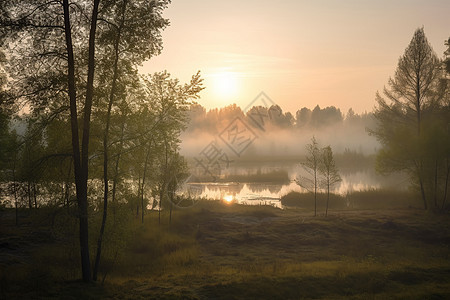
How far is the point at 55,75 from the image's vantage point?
11.7m

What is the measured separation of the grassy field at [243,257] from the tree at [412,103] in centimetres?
617

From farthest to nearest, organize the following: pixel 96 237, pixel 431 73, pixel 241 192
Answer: pixel 241 192 < pixel 431 73 < pixel 96 237

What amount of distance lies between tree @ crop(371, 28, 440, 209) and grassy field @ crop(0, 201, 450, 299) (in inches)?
243

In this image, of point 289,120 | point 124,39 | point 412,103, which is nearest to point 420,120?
point 412,103

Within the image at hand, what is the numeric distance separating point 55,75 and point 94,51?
1885 mm

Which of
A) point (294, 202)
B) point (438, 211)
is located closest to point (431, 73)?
point (438, 211)

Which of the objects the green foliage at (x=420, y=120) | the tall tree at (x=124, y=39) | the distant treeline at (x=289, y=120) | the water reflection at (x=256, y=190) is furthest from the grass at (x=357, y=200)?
the distant treeline at (x=289, y=120)

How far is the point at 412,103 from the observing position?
37.4 m

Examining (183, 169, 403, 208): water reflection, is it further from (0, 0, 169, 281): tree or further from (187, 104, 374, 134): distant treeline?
(187, 104, 374, 134): distant treeline

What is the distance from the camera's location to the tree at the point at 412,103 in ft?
118

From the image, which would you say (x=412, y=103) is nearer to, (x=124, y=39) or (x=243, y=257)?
(x=243, y=257)

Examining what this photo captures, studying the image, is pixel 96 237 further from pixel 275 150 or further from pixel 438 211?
pixel 275 150

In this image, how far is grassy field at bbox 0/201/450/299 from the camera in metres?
13.0

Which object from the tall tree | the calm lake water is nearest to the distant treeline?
the calm lake water
